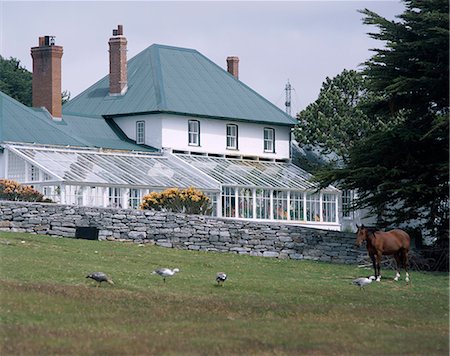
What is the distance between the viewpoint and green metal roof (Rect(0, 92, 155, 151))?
5259 centimetres

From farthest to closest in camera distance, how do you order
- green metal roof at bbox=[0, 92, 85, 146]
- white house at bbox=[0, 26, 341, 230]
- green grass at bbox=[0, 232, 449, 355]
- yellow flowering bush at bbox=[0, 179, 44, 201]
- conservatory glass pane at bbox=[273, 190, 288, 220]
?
conservatory glass pane at bbox=[273, 190, 288, 220], green metal roof at bbox=[0, 92, 85, 146], white house at bbox=[0, 26, 341, 230], yellow flowering bush at bbox=[0, 179, 44, 201], green grass at bbox=[0, 232, 449, 355]

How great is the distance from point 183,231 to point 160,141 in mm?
21948

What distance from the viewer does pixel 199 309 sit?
71.5 ft

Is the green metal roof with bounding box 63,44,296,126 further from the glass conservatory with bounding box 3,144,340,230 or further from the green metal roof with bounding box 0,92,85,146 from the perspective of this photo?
the green metal roof with bounding box 0,92,85,146

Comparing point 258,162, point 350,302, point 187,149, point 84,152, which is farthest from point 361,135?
point 350,302

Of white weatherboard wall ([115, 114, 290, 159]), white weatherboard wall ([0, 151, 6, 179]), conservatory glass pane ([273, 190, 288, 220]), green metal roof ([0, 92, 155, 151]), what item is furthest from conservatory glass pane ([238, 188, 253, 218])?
white weatherboard wall ([0, 151, 6, 179])

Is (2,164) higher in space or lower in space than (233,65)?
lower

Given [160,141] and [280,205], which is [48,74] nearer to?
[160,141]

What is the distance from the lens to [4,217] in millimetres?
35656

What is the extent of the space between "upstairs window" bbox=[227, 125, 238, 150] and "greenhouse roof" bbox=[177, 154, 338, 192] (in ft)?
3.21

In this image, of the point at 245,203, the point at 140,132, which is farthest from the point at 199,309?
the point at 140,132

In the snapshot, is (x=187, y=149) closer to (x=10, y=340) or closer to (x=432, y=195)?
(x=432, y=195)

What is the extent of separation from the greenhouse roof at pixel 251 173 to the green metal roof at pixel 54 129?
3.07 meters

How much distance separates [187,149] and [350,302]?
117 ft
